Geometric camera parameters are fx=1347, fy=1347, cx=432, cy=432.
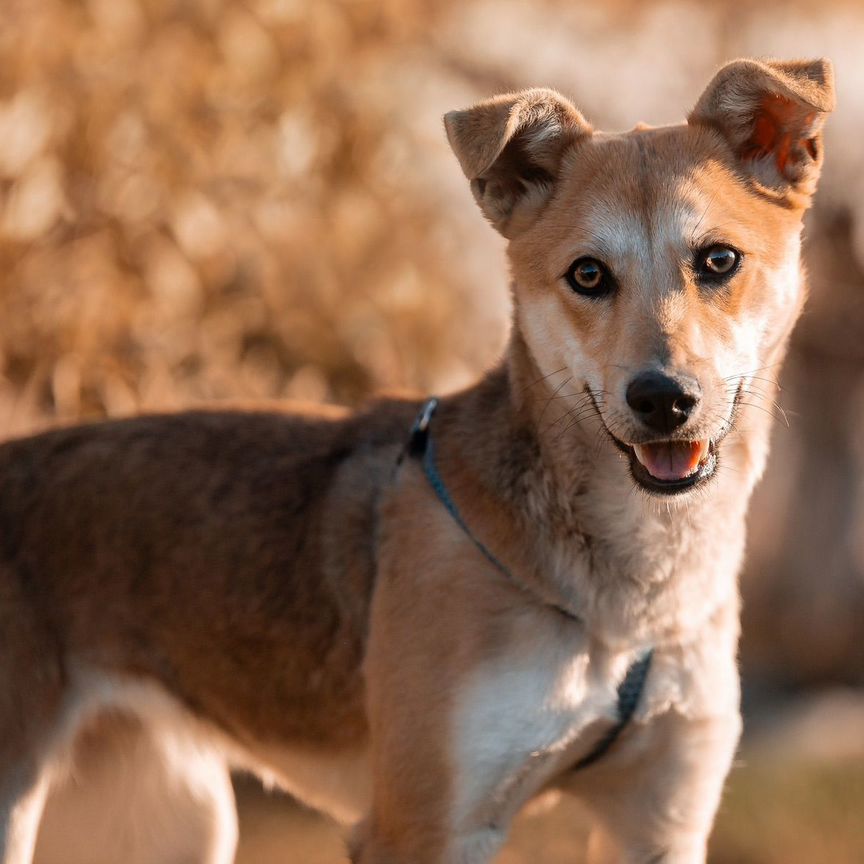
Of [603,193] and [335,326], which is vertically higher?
[603,193]

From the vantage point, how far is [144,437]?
3650mm

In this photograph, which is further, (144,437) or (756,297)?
(144,437)

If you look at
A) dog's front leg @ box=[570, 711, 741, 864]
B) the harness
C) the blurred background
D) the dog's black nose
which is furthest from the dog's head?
the blurred background

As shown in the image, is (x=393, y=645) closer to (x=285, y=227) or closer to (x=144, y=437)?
(x=144, y=437)

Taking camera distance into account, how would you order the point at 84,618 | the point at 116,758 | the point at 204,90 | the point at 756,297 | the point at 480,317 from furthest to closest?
the point at 480,317 < the point at 204,90 < the point at 116,758 < the point at 84,618 < the point at 756,297

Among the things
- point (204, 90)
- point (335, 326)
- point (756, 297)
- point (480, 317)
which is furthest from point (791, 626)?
point (756, 297)

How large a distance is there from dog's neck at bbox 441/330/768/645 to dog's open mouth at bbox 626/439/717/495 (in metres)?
0.13

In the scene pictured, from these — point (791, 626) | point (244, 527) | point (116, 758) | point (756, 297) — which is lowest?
point (791, 626)

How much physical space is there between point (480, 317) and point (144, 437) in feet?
8.61

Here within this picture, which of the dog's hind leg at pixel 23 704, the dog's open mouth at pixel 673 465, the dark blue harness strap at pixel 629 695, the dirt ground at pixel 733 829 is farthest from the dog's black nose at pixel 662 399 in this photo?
Answer: the dirt ground at pixel 733 829

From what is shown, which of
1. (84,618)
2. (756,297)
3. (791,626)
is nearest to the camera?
(756,297)

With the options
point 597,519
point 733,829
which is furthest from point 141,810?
point 733,829

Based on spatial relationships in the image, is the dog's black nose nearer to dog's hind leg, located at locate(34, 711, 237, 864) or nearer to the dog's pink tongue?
the dog's pink tongue

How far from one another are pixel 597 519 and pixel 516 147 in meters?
0.92
